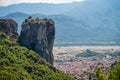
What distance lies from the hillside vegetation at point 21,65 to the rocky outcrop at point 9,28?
256cm

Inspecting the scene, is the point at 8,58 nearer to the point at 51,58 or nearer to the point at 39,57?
the point at 39,57

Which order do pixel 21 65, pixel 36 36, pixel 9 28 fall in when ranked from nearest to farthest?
pixel 21 65, pixel 36 36, pixel 9 28

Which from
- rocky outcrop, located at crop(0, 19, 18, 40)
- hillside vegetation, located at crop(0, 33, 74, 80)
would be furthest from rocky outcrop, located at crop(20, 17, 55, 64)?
rocky outcrop, located at crop(0, 19, 18, 40)

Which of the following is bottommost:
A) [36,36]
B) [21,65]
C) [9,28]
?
[21,65]

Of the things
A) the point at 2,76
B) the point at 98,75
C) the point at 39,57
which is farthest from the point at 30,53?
the point at 98,75

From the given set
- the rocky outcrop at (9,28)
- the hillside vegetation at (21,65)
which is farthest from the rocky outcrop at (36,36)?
the rocky outcrop at (9,28)

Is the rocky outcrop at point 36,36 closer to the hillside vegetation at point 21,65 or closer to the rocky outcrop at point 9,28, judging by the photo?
the hillside vegetation at point 21,65

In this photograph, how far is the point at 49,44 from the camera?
296 ft

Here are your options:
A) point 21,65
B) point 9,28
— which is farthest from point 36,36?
point 21,65

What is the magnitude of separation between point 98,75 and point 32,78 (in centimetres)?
3376

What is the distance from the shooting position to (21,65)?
240ft

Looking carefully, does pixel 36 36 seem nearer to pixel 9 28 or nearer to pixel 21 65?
pixel 9 28

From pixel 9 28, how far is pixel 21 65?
17487 mm

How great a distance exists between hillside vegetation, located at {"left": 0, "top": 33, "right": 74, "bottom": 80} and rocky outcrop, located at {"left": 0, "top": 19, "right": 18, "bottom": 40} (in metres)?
2.56
